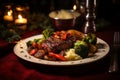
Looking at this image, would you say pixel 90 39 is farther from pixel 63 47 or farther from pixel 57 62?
pixel 57 62

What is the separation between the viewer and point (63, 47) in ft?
6.59

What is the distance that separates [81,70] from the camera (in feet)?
6.08

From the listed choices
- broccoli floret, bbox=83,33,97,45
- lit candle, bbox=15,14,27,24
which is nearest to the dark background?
lit candle, bbox=15,14,27,24

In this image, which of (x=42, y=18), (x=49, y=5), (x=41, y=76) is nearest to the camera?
(x=41, y=76)

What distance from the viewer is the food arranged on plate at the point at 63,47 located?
1912 millimetres

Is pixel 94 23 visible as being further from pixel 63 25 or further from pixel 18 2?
pixel 18 2

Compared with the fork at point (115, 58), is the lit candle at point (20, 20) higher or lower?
higher

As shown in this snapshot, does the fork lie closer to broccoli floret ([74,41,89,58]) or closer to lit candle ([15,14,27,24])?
broccoli floret ([74,41,89,58])

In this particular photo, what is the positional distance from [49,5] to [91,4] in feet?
3.82

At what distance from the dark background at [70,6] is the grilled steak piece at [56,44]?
1365 mm

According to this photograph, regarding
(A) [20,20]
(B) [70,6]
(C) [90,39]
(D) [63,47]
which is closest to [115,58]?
(C) [90,39]

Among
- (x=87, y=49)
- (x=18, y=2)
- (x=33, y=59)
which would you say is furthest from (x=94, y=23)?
(x=18, y=2)

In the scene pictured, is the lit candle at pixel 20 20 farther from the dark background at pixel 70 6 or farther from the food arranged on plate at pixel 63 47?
the food arranged on plate at pixel 63 47

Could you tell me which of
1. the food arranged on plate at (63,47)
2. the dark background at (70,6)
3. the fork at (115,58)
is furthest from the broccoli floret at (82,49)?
the dark background at (70,6)
